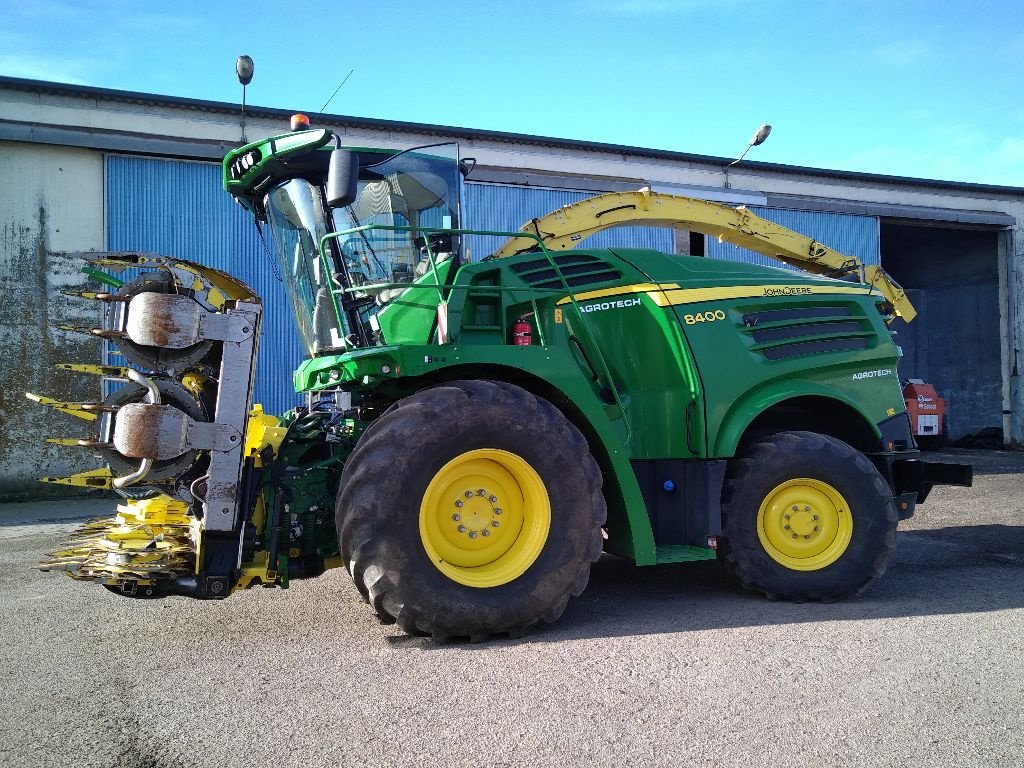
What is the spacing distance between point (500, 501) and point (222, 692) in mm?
1697

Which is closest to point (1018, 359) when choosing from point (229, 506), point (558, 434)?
point (558, 434)

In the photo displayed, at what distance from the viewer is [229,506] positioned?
4.30m

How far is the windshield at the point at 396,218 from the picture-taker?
4.93 meters

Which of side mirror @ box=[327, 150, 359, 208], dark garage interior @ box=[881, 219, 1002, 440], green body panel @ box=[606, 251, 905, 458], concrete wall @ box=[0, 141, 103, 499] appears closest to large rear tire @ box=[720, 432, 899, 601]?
green body panel @ box=[606, 251, 905, 458]

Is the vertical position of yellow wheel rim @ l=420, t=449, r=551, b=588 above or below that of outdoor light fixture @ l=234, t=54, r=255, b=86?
below

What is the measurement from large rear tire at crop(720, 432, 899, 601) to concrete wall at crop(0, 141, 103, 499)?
1031 centimetres

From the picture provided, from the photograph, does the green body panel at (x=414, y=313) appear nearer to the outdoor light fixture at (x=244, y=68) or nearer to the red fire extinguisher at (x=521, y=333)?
the red fire extinguisher at (x=521, y=333)

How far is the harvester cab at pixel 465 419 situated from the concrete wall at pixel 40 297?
8.19 metres

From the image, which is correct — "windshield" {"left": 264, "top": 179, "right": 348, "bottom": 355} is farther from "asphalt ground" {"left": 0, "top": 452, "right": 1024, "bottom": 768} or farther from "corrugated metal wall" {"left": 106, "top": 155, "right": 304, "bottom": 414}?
"corrugated metal wall" {"left": 106, "top": 155, "right": 304, "bottom": 414}

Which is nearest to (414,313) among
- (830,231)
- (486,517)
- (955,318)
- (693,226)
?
(486,517)

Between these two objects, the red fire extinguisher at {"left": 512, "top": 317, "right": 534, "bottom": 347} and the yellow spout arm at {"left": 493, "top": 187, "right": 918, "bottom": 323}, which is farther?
the yellow spout arm at {"left": 493, "top": 187, "right": 918, "bottom": 323}

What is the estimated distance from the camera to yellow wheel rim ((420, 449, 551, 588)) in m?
4.40

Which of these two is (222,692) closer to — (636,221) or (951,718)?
(951,718)

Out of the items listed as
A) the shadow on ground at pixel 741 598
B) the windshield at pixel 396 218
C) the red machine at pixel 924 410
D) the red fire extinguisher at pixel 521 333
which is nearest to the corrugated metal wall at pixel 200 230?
the windshield at pixel 396 218
